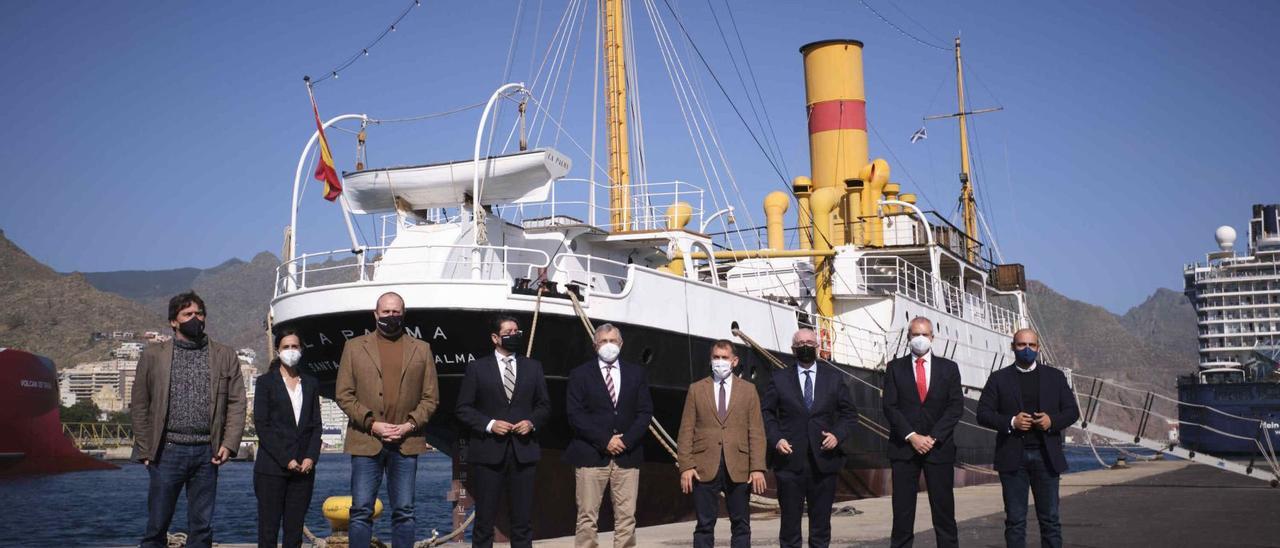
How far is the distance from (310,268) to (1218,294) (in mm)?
76329

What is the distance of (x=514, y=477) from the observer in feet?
28.7

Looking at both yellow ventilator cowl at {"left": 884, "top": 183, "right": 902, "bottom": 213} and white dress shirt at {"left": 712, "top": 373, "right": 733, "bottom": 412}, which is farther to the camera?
yellow ventilator cowl at {"left": 884, "top": 183, "right": 902, "bottom": 213}

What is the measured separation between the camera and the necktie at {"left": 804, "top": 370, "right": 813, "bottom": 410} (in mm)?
9383

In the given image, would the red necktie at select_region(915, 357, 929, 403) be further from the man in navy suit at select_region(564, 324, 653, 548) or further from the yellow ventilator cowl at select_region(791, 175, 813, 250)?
the yellow ventilator cowl at select_region(791, 175, 813, 250)

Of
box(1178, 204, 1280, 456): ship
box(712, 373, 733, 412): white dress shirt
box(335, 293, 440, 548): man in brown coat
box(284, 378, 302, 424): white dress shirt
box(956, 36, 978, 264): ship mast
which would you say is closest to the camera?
box(335, 293, 440, 548): man in brown coat

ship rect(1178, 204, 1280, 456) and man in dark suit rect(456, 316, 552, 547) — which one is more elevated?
ship rect(1178, 204, 1280, 456)

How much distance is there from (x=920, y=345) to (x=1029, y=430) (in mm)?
997

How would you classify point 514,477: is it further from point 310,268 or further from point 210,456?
point 310,268

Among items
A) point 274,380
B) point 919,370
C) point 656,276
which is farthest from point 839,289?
point 274,380

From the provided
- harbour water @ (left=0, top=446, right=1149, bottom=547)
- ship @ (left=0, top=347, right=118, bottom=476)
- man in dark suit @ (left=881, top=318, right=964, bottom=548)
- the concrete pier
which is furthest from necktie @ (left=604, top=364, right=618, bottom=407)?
ship @ (left=0, top=347, right=118, bottom=476)

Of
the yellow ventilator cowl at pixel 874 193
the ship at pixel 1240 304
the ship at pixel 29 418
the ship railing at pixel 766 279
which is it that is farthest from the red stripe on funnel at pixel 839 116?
the ship at pixel 29 418

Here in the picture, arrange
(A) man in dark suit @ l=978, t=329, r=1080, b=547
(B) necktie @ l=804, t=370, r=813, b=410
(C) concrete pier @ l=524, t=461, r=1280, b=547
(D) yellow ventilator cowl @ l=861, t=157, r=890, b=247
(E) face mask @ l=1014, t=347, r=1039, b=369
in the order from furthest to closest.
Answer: (D) yellow ventilator cowl @ l=861, t=157, r=890, b=247 → (C) concrete pier @ l=524, t=461, r=1280, b=547 → (B) necktie @ l=804, t=370, r=813, b=410 → (E) face mask @ l=1014, t=347, r=1039, b=369 → (A) man in dark suit @ l=978, t=329, r=1080, b=547

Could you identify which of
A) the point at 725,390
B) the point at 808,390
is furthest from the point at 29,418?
the point at 808,390

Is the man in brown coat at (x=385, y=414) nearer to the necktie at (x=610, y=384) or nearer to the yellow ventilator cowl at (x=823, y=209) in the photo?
the necktie at (x=610, y=384)
